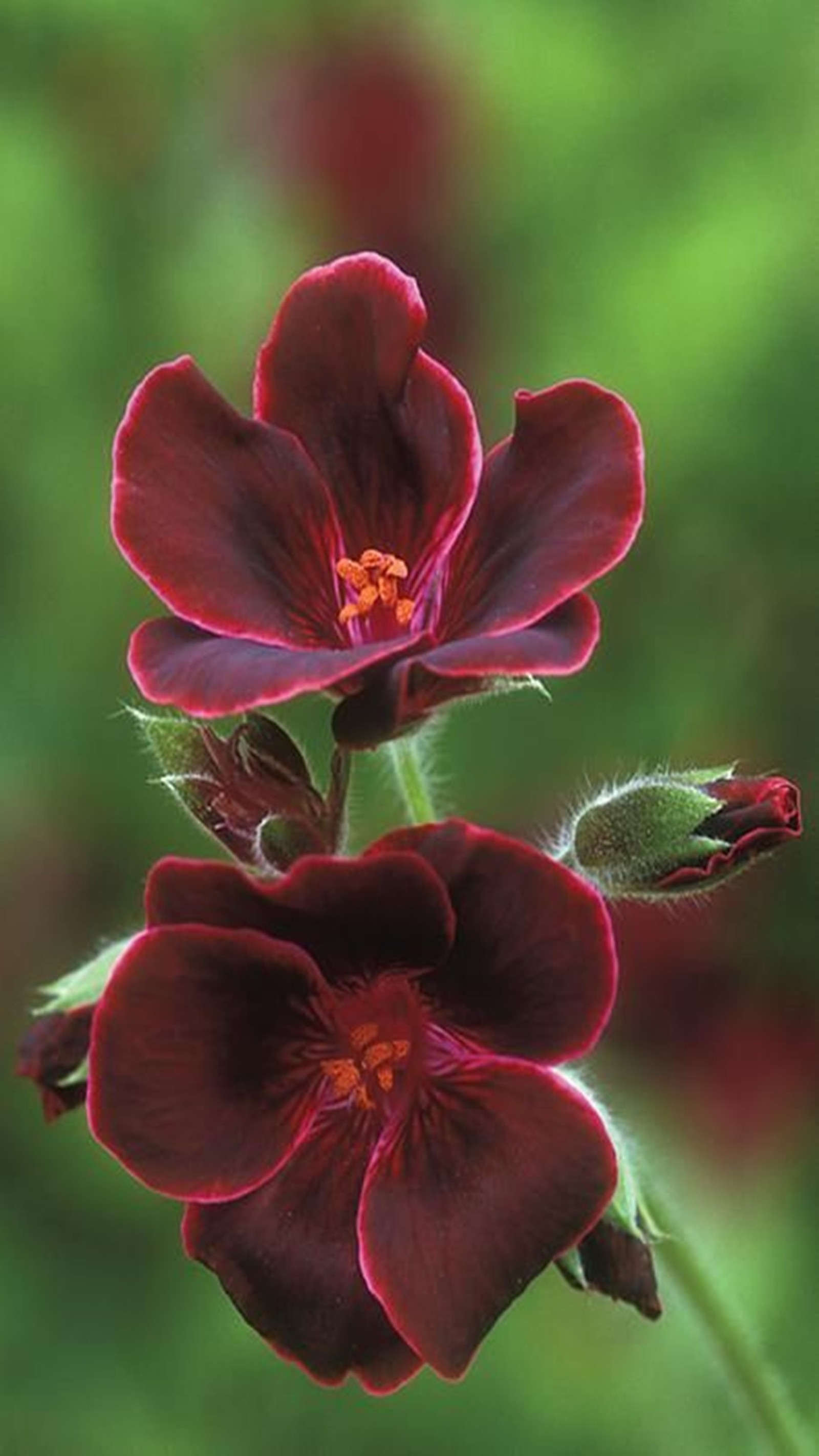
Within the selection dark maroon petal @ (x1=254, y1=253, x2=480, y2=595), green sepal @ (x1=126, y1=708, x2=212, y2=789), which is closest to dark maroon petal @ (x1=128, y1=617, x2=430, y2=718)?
green sepal @ (x1=126, y1=708, x2=212, y2=789)

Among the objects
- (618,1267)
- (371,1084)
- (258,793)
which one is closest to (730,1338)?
(618,1267)

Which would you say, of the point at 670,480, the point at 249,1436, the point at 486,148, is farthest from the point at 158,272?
the point at 249,1436

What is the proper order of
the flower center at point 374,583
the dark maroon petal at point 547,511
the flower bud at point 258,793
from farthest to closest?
the flower center at point 374,583 < the flower bud at point 258,793 < the dark maroon petal at point 547,511

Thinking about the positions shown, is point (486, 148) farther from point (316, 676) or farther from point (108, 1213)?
point (316, 676)

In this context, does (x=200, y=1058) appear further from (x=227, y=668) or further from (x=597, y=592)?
(x=597, y=592)

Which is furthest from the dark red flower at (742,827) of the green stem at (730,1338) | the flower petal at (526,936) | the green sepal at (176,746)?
the green sepal at (176,746)

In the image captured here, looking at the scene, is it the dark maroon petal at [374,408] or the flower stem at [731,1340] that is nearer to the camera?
the dark maroon petal at [374,408]

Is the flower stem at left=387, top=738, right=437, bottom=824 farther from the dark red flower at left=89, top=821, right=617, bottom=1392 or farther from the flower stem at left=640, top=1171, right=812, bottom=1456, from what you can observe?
the flower stem at left=640, top=1171, right=812, bottom=1456

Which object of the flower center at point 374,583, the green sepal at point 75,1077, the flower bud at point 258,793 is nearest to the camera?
the flower bud at point 258,793

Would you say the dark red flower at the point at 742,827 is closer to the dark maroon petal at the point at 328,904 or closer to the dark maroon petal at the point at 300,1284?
the dark maroon petal at the point at 328,904
